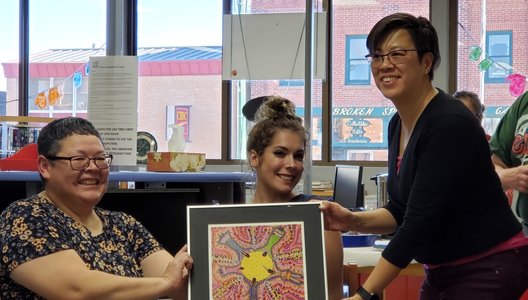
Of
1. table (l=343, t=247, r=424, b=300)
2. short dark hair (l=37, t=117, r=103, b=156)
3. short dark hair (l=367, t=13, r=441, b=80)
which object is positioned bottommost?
table (l=343, t=247, r=424, b=300)

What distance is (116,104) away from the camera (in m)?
2.91

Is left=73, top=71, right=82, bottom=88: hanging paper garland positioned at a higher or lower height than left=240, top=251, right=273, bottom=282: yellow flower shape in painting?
higher

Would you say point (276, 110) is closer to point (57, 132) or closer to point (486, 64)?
point (57, 132)

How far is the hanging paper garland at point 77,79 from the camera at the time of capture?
26.6 ft

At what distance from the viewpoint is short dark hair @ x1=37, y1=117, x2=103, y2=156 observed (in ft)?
6.25

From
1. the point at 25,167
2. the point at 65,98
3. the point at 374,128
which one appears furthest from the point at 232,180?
the point at 65,98

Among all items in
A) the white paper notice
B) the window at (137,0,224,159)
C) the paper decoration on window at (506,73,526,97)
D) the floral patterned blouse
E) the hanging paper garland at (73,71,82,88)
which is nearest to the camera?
the floral patterned blouse

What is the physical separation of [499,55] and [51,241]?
6.19 metres

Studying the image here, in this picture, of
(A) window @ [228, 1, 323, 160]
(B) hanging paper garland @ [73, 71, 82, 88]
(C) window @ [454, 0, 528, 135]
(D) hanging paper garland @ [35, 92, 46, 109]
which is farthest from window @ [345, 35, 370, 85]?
(D) hanging paper garland @ [35, 92, 46, 109]

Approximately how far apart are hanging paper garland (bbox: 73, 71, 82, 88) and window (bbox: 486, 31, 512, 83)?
15.0ft

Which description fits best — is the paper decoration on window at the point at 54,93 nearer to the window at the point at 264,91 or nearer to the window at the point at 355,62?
the window at the point at 264,91

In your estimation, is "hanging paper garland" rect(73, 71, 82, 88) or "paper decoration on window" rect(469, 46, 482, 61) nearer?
"paper decoration on window" rect(469, 46, 482, 61)

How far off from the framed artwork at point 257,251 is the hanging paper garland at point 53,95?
6863 mm

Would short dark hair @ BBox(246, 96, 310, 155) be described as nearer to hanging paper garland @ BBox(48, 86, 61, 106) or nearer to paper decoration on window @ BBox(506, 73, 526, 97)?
paper decoration on window @ BBox(506, 73, 526, 97)
